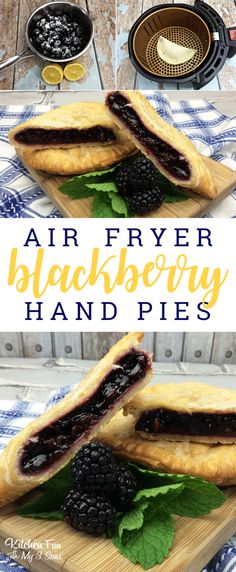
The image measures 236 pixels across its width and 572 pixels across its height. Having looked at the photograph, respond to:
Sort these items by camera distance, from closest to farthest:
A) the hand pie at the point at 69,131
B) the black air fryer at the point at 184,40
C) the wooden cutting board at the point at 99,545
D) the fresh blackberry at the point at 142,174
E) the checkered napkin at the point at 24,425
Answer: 1. the wooden cutting board at the point at 99,545
2. the checkered napkin at the point at 24,425
3. the fresh blackberry at the point at 142,174
4. the hand pie at the point at 69,131
5. the black air fryer at the point at 184,40

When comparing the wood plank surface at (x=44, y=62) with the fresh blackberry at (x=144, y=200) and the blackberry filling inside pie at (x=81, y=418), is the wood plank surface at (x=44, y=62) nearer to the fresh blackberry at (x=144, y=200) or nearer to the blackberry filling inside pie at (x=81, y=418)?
the fresh blackberry at (x=144, y=200)

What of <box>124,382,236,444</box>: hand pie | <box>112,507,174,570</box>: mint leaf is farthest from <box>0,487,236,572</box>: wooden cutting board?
<box>124,382,236,444</box>: hand pie

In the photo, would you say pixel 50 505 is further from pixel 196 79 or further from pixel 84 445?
pixel 196 79

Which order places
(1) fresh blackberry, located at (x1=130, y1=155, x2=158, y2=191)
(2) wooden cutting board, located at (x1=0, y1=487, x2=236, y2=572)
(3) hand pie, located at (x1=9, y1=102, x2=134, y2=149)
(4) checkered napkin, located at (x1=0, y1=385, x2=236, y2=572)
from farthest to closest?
(3) hand pie, located at (x1=9, y1=102, x2=134, y2=149)
(1) fresh blackberry, located at (x1=130, y1=155, x2=158, y2=191)
(4) checkered napkin, located at (x1=0, y1=385, x2=236, y2=572)
(2) wooden cutting board, located at (x1=0, y1=487, x2=236, y2=572)

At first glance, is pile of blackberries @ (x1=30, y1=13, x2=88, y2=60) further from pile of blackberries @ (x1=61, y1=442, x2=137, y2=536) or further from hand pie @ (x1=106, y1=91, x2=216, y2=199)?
pile of blackberries @ (x1=61, y1=442, x2=137, y2=536)

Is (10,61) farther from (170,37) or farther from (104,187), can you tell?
(104,187)

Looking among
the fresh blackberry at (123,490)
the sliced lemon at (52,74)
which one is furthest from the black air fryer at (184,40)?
the fresh blackberry at (123,490)
